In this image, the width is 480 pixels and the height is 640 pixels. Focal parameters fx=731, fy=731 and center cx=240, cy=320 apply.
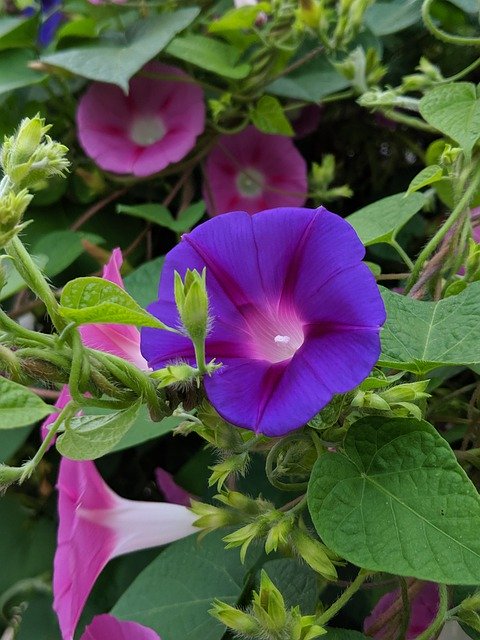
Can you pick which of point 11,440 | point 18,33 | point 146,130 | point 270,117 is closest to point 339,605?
point 11,440

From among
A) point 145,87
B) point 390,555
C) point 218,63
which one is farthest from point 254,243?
point 145,87

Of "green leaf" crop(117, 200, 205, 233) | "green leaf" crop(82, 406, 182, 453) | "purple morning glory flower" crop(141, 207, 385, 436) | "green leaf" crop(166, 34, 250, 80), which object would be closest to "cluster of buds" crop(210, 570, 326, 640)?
"purple morning glory flower" crop(141, 207, 385, 436)

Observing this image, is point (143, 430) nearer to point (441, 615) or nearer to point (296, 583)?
point (296, 583)

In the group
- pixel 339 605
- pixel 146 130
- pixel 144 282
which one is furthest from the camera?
pixel 146 130

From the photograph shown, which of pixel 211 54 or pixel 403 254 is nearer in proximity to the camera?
pixel 403 254

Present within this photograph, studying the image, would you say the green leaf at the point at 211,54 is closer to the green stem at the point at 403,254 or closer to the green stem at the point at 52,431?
the green stem at the point at 403,254

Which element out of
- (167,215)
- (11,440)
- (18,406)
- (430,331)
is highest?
(18,406)

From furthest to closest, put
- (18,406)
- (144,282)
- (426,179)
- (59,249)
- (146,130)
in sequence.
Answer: (146,130) → (59,249) → (144,282) → (426,179) → (18,406)
